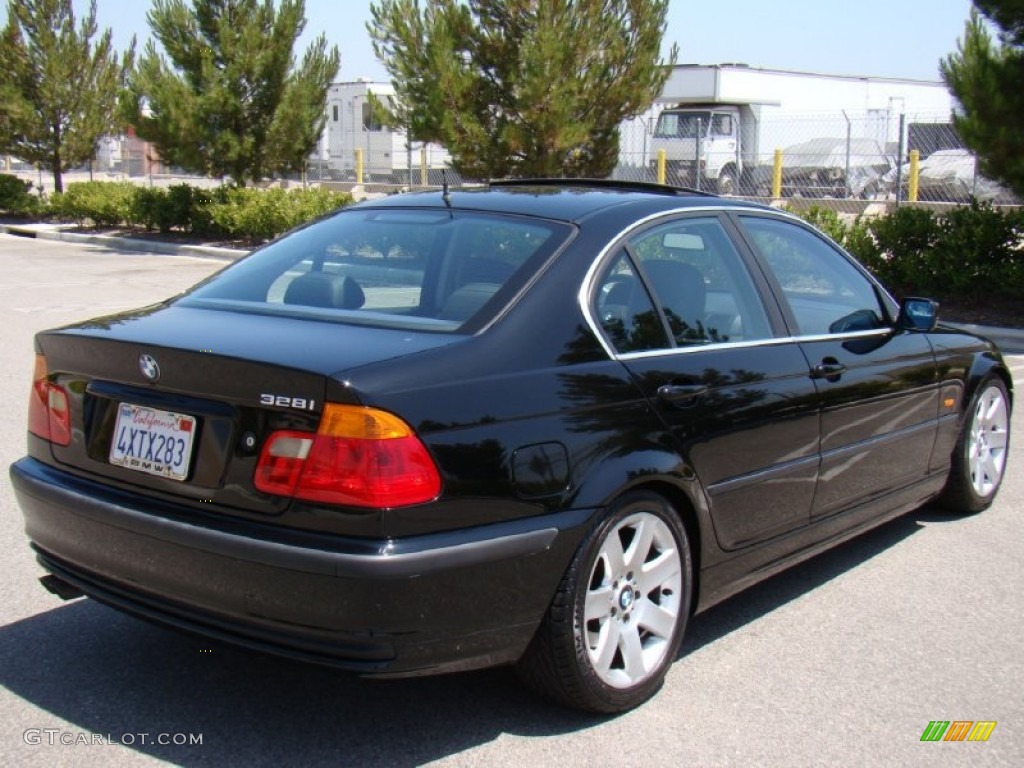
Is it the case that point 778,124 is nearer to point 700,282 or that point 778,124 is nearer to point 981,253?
point 981,253

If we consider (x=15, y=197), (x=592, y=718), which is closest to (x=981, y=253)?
(x=592, y=718)

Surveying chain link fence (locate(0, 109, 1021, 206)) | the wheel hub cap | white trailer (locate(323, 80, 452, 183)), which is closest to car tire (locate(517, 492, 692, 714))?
the wheel hub cap

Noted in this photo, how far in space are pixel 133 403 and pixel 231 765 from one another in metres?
1.07

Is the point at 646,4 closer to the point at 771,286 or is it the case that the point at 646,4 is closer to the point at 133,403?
the point at 771,286

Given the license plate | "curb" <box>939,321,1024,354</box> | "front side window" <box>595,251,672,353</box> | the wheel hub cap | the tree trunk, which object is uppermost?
the tree trunk

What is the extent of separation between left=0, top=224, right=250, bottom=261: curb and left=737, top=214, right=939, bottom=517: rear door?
51.4 ft

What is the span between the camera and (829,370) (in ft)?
14.6

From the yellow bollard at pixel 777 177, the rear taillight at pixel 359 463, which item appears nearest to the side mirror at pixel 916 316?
the rear taillight at pixel 359 463

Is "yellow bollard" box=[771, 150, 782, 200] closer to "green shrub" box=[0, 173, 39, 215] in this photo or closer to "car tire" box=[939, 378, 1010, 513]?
"green shrub" box=[0, 173, 39, 215]

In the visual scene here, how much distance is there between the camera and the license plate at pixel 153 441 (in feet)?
10.8

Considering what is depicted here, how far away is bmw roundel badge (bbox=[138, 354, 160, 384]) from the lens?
3.36 metres

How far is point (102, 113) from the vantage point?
29.4 meters

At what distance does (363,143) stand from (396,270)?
113 feet

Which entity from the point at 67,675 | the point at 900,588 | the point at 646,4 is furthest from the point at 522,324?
the point at 646,4
